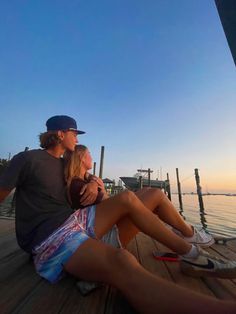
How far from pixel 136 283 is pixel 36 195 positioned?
1010 millimetres

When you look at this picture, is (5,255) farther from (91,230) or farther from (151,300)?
(151,300)

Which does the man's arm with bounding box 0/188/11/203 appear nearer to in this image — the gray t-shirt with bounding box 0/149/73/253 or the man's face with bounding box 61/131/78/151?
the gray t-shirt with bounding box 0/149/73/253

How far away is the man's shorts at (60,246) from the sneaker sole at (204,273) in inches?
29.5

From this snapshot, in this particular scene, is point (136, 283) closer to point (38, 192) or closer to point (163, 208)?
point (38, 192)

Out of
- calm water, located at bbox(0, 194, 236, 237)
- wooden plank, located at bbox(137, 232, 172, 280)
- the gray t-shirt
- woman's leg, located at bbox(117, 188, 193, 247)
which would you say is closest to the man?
the gray t-shirt

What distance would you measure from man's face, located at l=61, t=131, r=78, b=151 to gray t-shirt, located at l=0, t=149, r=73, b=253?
0.24 m

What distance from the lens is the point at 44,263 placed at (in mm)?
1492

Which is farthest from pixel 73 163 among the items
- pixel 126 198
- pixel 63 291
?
pixel 63 291

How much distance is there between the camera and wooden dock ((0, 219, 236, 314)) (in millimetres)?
1220

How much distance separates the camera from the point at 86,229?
168cm

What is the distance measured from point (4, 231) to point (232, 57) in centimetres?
381

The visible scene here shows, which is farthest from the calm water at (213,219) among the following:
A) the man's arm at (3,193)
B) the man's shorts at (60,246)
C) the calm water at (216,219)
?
the man's shorts at (60,246)

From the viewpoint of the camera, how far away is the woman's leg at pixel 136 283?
3.12 feet

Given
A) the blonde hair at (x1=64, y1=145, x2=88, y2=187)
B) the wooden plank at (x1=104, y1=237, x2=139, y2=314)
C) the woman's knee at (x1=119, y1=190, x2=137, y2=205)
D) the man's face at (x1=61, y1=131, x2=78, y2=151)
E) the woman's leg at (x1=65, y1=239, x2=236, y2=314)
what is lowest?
the wooden plank at (x1=104, y1=237, x2=139, y2=314)
